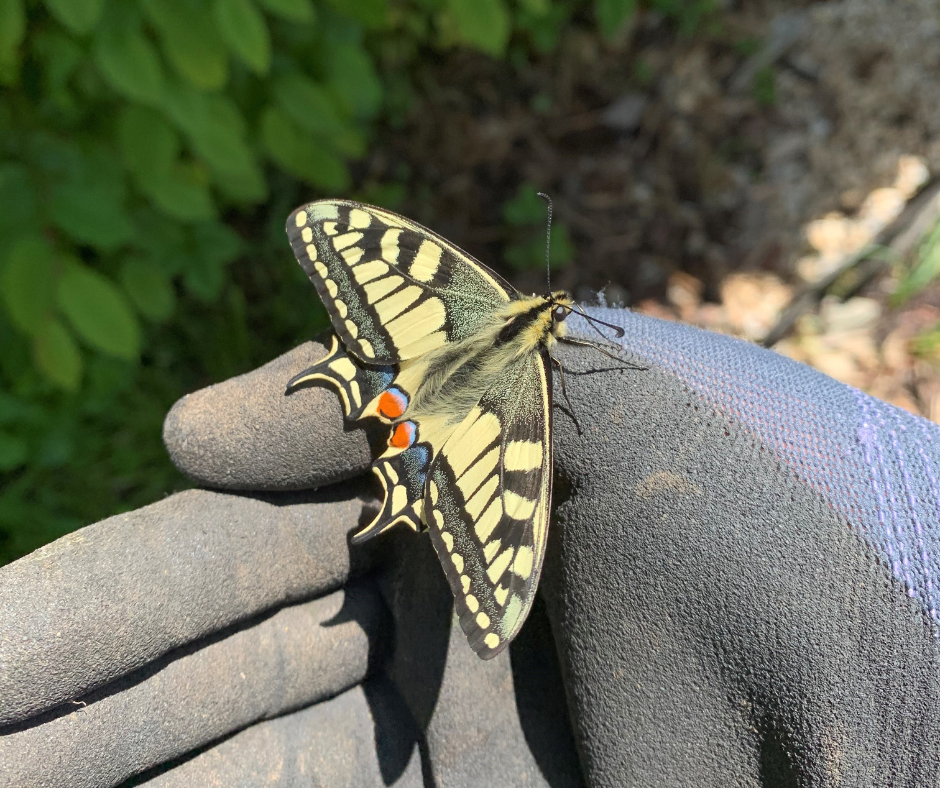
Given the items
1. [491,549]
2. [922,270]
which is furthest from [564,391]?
[922,270]

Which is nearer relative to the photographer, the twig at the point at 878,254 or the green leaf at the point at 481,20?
the green leaf at the point at 481,20

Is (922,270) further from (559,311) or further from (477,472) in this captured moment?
(477,472)

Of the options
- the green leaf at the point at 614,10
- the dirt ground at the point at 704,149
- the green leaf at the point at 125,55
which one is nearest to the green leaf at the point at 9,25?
the green leaf at the point at 125,55

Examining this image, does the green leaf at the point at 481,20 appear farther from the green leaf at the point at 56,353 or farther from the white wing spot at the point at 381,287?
the green leaf at the point at 56,353

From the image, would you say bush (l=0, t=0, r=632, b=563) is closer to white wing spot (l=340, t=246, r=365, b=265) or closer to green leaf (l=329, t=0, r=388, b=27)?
green leaf (l=329, t=0, r=388, b=27)

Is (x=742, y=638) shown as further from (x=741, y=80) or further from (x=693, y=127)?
(x=741, y=80)

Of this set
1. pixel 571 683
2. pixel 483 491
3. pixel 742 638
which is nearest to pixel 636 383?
pixel 483 491

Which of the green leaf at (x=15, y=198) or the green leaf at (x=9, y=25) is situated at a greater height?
the green leaf at (x=9, y=25)

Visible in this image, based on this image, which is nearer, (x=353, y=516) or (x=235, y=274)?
(x=353, y=516)

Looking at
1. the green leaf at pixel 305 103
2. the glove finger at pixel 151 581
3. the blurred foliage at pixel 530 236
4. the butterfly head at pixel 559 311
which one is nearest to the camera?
the glove finger at pixel 151 581
